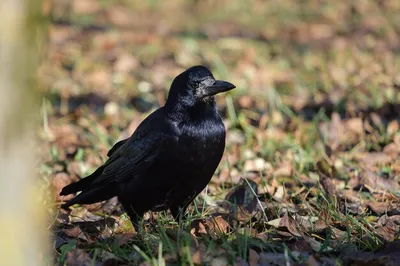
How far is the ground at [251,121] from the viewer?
4.10 meters

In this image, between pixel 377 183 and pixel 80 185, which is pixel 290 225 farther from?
pixel 80 185

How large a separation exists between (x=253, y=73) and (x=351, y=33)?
2.93 m

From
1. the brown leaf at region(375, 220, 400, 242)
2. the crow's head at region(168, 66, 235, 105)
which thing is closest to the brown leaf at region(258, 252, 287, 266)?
the brown leaf at region(375, 220, 400, 242)

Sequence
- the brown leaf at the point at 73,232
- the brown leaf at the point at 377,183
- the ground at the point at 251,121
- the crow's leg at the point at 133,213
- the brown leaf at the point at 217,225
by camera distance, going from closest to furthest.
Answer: the ground at the point at 251,121 → the brown leaf at the point at 217,225 → the brown leaf at the point at 73,232 → the crow's leg at the point at 133,213 → the brown leaf at the point at 377,183

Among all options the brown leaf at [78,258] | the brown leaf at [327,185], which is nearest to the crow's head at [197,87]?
the brown leaf at [327,185]

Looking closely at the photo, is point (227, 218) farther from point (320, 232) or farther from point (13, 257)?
point (13, 257)

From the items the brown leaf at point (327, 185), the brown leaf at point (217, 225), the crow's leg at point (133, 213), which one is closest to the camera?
the brown leaf at point (217, 225)

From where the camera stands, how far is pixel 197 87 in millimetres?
4832

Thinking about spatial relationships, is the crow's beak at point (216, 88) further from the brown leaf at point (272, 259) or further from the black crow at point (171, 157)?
the brown leaf at point (272, 259)

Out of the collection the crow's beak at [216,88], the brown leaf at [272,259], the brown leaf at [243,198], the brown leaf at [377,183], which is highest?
the crow's beak at [216,88]

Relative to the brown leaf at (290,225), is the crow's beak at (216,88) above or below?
above

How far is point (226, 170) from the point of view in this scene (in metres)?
6.00

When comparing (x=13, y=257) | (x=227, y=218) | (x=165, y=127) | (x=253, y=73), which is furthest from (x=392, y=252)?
(x=253, y=73)

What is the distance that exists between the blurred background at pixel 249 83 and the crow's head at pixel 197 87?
757mm
